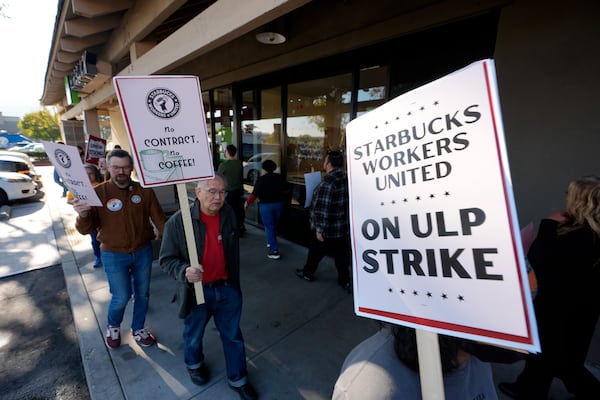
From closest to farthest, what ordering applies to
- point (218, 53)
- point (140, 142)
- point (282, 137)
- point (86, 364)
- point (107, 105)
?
1. point (140, 142)
2. point (86, 364)
3. point (282, 137)
4. point (218, 53)
5. point (107, 105)

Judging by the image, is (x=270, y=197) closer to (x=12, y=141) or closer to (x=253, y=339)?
(x=253, y=339)

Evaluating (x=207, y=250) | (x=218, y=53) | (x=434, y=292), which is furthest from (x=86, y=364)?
(x=218, y=53)

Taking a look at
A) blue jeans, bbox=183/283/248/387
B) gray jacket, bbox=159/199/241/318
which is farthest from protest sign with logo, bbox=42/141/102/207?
blue jeans, bbox=183/283/248/387

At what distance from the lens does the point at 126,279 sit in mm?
2488

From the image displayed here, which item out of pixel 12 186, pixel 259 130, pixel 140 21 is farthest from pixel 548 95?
pixel 12 186

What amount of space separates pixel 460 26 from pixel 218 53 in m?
5.03

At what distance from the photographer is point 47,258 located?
15.7 ft

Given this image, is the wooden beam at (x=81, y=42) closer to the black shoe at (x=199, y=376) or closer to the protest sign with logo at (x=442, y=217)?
the black shoe at (x=199, y=376)

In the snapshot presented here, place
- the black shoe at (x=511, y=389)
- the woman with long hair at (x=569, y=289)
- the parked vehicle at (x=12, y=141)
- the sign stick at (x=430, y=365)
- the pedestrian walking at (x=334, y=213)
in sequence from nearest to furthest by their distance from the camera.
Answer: the sign stick at (x=430, y=365)
the woman with long hair at (x=569, y=289)
the black shoe at (x=511, y=389)
the pedestrian walking at (x=334, y=213)
the parked vehicle at (x=12, y=141)

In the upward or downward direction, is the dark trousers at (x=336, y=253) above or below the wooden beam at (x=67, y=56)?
below

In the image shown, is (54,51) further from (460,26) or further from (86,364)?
(460,26)

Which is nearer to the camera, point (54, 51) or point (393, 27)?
point (393, 27)

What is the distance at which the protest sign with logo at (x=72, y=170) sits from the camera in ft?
6.50

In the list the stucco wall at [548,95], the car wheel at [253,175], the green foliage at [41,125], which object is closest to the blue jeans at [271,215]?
the car wheel at [253,175]
